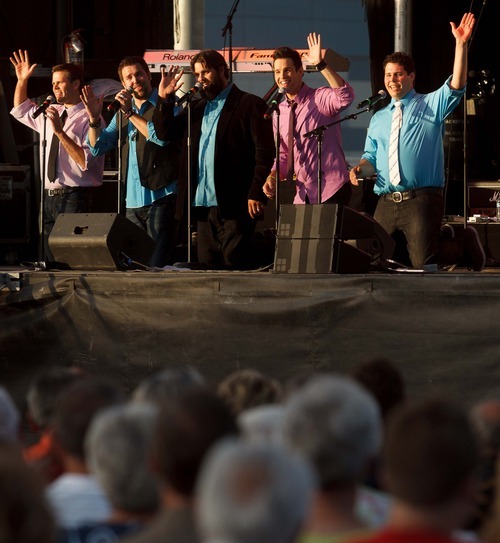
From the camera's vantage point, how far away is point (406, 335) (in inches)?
235

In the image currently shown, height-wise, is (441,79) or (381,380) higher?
(441,79)

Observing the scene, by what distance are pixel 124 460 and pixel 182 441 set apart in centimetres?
23

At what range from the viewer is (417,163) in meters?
6.91

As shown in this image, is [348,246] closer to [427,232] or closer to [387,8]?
[427,232]

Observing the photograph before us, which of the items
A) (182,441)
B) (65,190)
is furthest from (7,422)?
(65,190)

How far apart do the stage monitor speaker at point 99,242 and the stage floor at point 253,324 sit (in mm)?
312

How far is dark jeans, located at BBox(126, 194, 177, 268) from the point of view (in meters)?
7.58

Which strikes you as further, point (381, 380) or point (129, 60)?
point (129, 60)

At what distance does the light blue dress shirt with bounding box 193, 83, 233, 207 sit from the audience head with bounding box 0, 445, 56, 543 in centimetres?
554

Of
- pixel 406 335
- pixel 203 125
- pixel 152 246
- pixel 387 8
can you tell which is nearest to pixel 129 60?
pixel 203 125

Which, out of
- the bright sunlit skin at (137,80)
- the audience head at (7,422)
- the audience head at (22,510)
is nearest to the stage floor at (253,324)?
the bright sunlit skin at (137,80)

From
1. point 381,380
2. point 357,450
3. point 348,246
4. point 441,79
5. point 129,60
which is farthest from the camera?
point 441,79

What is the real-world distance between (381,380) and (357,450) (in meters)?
0.87

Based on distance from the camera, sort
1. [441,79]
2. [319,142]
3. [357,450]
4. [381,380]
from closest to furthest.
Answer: [357,450] → [381,380] → [319,142] → [441,79]
